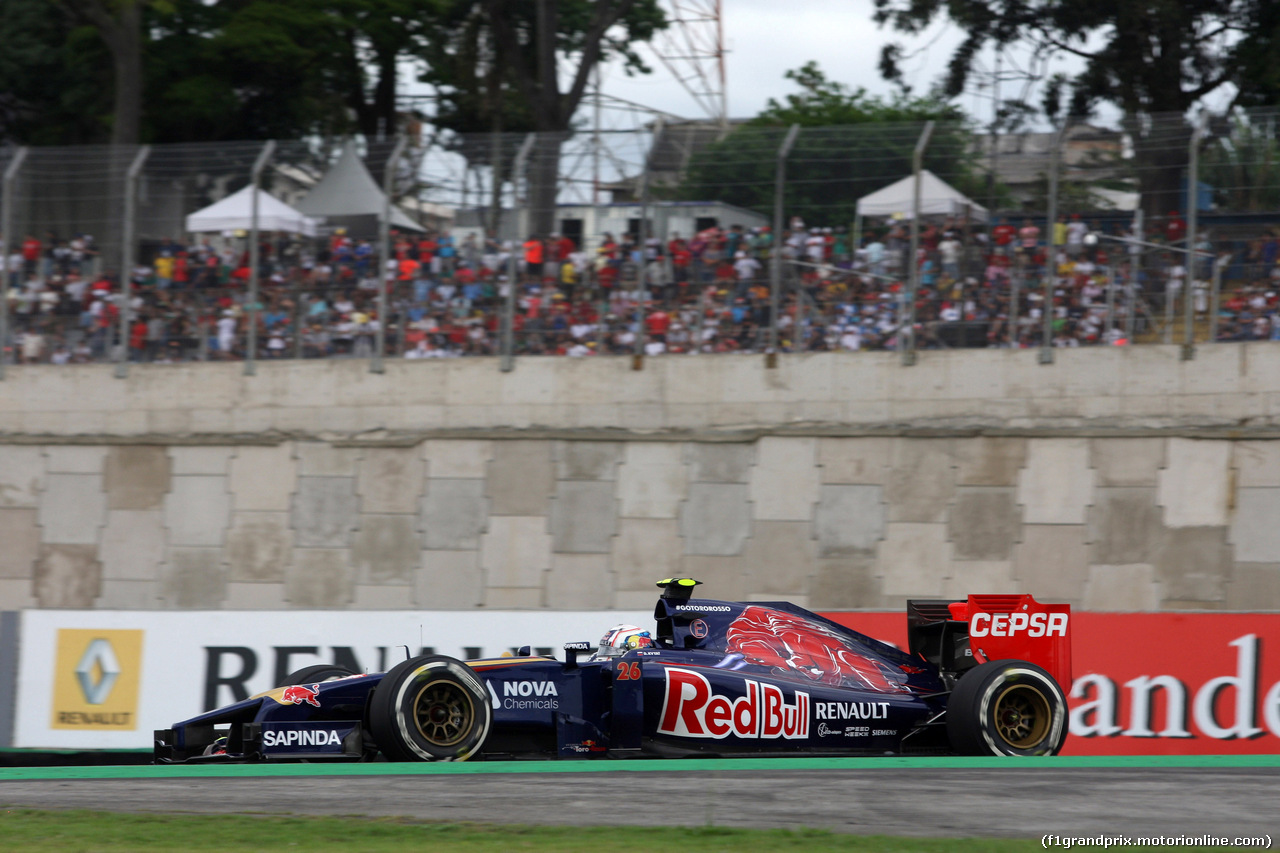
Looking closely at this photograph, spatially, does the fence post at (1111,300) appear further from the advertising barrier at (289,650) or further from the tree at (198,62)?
the tree at (198,62)

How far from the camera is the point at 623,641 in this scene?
8.98 m

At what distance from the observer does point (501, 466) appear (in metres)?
16.4

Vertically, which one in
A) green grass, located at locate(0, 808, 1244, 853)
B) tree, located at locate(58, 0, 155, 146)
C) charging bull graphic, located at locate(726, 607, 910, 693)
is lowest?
green grass, located at locate(0, 808, 1244, 853)

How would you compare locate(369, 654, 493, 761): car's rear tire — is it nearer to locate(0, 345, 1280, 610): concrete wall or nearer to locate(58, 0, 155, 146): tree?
locate(0, 345, 1280, 610): concrete wall

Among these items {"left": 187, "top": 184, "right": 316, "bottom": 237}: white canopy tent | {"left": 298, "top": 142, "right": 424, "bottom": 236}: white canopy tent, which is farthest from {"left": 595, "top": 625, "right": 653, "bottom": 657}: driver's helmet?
{"left": 187, "top": 184, "right": 316, "bottom": 237}: white canopy tent

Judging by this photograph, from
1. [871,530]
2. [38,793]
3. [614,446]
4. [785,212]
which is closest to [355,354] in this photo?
[614,446]

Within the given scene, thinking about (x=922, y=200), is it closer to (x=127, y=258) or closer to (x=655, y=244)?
(x=655, y=244)

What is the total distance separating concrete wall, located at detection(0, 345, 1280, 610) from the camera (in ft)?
48.9

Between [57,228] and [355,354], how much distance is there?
13.9 feet

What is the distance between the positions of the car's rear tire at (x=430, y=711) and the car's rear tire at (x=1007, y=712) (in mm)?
2946

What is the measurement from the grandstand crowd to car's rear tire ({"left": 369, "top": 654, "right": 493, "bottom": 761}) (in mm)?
8888

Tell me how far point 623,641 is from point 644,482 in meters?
7.16

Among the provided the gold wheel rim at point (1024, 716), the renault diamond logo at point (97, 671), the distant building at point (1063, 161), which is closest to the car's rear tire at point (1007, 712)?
the gold wheel rim at point (1024, 716)

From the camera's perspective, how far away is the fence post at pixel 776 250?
16109 millimetres
